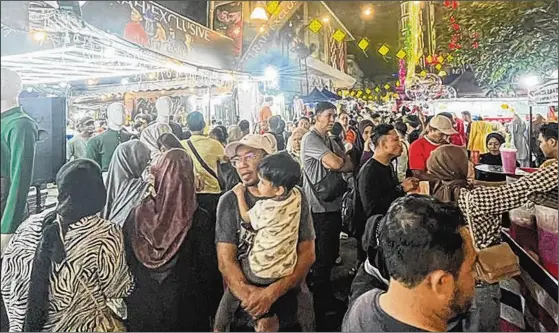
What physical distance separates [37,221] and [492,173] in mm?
1825

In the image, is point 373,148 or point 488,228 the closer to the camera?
point 488,228

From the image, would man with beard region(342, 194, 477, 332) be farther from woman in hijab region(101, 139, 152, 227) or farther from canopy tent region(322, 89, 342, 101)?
woman in hijab region(101, 139, 152, 227)

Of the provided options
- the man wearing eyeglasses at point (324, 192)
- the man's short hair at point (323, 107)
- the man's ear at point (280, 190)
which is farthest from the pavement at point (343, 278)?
the man's short hair at point (323, 107)

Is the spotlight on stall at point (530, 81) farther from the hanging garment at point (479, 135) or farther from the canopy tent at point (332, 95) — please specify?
the canopy tent at point (332, 95)

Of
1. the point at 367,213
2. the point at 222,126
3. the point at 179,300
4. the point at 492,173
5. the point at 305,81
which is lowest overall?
the point at 179,300

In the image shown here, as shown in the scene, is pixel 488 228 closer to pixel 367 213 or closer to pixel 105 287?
pixel 367 213

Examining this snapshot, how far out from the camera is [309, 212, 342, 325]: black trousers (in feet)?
6.82

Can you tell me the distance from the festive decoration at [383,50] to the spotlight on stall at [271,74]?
0.43m

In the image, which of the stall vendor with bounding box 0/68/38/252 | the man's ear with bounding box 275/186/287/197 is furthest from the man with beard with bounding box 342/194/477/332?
the stall vendor with bounding box 0/68/38/252

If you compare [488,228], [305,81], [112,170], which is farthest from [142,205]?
[488,228]

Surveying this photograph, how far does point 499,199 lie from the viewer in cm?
200

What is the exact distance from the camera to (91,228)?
6.93ft

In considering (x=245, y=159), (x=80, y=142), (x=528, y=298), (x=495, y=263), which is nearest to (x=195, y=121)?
(x=245, y=159)

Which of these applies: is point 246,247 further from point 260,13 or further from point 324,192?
point 260,13
